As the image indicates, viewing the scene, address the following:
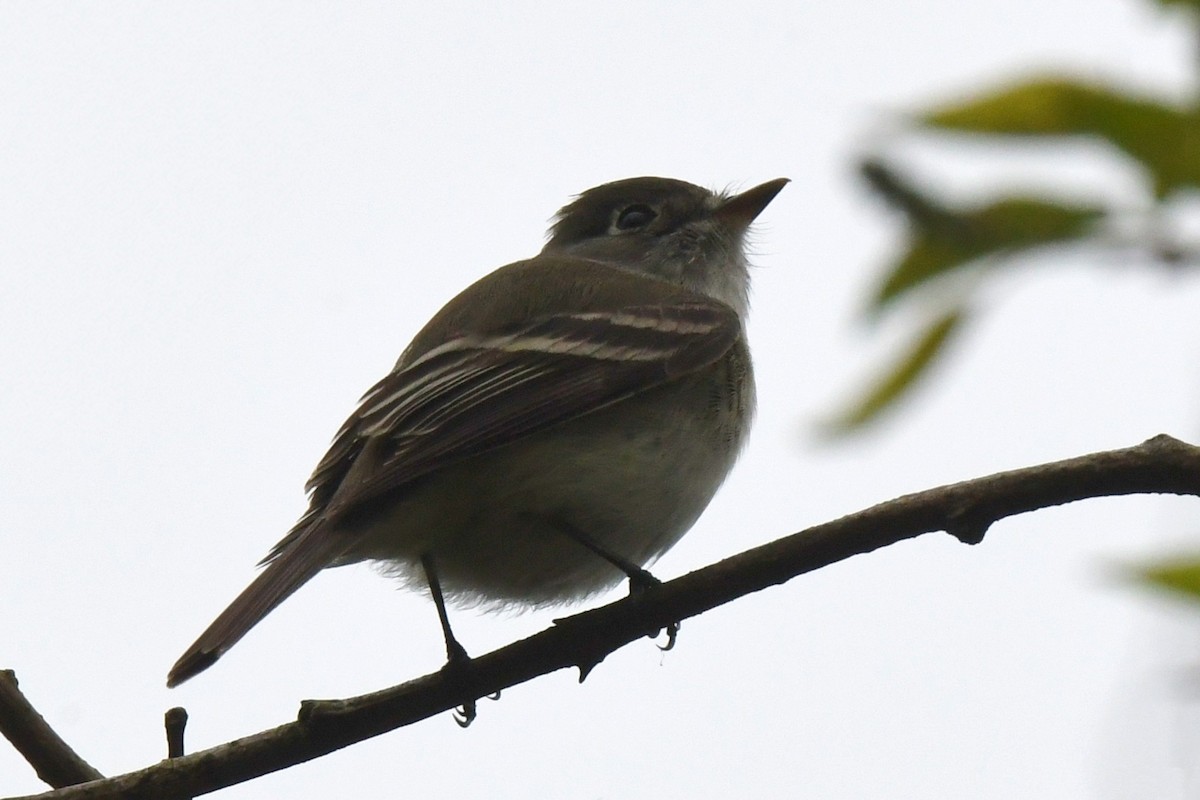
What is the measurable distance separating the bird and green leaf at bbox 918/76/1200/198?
329 cm

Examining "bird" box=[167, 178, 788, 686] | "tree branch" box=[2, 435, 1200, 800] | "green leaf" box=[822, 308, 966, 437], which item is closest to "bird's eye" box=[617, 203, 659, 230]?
"bird" box=[167, 178, 788, 686]

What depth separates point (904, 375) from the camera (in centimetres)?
126

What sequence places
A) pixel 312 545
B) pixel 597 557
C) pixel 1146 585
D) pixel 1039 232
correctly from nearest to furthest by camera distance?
1. pixel 1039 232
2. pixel 1146 585
3. pixel 312 545
4. pixel 597 557

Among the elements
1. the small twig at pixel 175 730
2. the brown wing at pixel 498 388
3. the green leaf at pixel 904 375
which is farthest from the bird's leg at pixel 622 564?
the green leaf at pixel 904 375

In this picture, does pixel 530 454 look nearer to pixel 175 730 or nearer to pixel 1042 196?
pixel 175 730

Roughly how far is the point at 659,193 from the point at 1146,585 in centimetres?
638

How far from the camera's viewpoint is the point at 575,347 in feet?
17.9

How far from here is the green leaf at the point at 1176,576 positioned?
126cm

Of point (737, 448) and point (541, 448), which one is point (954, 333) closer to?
point (541, 448)

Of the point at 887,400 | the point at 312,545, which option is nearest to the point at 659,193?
the point at 312,545

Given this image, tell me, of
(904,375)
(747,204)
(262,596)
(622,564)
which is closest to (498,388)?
(622,564)

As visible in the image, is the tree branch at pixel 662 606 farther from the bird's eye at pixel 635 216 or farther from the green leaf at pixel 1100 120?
the bird's eye at pixel 635 216

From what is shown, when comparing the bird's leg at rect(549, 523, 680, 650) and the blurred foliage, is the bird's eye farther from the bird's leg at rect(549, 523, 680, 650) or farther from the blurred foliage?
the blurred foliage

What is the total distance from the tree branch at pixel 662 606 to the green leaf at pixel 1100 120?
2253 millimetres
